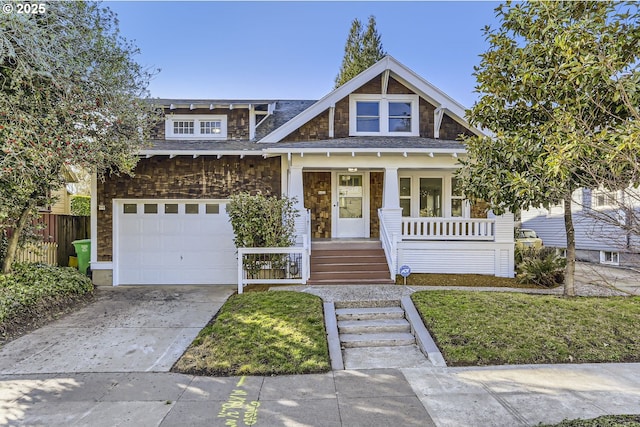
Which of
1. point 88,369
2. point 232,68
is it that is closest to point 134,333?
point 88,369

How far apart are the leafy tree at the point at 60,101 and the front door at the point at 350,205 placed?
21.0 ft

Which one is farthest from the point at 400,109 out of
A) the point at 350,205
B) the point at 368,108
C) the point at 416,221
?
the point at 416,221

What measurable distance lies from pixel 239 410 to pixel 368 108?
1001 cm

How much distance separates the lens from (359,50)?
89.9 ft

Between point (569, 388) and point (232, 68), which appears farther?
point (232, 68)

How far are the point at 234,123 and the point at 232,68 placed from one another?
18.3ft

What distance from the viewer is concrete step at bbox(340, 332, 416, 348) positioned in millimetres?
5902

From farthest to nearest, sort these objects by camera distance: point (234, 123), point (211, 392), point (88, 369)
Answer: point (234, 123), point (88, 369), point (211, 392)

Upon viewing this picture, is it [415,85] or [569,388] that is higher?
[415,85]

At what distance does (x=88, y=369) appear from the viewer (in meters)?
5.02

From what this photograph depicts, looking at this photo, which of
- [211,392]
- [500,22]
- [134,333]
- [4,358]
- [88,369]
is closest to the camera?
[211,392]

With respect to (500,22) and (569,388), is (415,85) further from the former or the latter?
(569,388)

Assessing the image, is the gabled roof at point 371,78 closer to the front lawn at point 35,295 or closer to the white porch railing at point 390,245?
the white porch railing at point 390,245

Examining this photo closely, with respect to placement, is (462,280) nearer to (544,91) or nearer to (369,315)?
(369,315)
